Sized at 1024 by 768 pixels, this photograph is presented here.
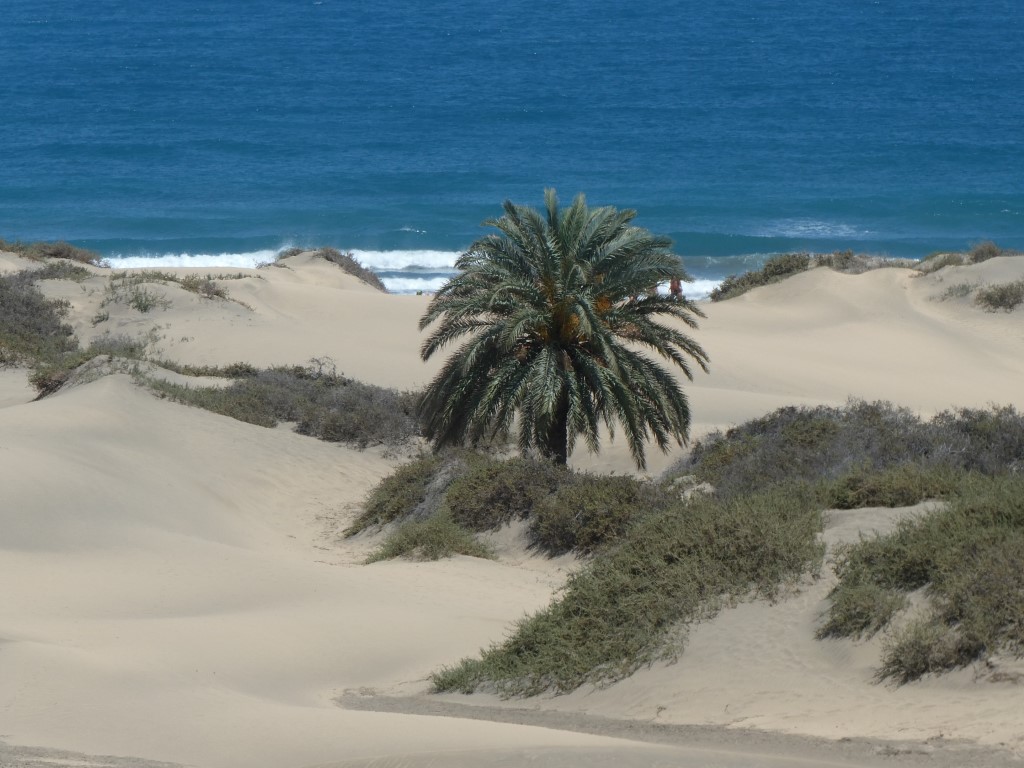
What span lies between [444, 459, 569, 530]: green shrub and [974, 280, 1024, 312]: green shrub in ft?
70.1

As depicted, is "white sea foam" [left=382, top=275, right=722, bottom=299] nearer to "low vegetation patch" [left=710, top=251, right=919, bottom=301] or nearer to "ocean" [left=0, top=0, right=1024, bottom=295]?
"ocean" [left=0, top=0, right=1024, bottom=295]

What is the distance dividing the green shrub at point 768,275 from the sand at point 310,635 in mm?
10560

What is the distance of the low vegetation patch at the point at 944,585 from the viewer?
28.6ft

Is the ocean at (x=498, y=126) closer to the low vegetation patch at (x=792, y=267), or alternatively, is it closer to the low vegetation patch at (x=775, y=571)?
the low vegetation patch at (x=792, y=267)

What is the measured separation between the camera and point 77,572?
13672mm

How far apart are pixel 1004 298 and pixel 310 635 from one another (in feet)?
89.2

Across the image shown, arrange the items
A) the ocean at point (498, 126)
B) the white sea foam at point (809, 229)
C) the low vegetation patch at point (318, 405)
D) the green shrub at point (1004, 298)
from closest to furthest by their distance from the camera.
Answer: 1. the low vegetation patch at point (318, 405)
2. the green shrub at point (1004, 298)
3. the white sea foam at point (809, 229)
4. the ocean at point (498, 126)

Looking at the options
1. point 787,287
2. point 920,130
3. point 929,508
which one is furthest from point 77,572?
point 920,130

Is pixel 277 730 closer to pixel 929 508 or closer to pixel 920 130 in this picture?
pixel 929 508

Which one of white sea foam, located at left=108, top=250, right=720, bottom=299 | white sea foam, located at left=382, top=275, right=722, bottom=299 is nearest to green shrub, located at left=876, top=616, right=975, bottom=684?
white sea foam, located at left=382, top=275, right=722, bottom=299

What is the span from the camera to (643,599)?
10.7 meters

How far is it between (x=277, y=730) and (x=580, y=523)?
23.3ft

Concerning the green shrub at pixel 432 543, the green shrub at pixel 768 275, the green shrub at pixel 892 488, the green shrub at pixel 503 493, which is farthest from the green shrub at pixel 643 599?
the green shrub at pixel 768 275

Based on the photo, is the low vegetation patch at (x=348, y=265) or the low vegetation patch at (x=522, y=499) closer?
the low vegetation patch at (x=522, y=499)
